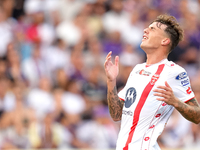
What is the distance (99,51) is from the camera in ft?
35.4

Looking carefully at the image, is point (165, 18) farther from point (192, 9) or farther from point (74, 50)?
point (192, 9)

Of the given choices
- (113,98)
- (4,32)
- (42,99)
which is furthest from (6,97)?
(113,98)

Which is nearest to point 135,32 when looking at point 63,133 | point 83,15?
point 83,15

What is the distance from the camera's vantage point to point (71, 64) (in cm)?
1013

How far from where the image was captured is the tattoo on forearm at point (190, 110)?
12.2ft

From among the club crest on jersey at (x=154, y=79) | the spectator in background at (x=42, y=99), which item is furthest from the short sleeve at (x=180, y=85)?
the spectator in background at (x=42, y=99)

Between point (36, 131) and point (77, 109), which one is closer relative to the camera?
point (36, 131)

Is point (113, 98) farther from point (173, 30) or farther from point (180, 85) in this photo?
point (173, 30)

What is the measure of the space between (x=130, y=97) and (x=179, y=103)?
68 cm

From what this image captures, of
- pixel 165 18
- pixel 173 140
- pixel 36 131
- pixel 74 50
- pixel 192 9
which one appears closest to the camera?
pixel 165 18

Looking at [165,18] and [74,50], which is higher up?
[165,18]

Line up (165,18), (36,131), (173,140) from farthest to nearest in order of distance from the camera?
(173,140) < (36,131) < (165,18)

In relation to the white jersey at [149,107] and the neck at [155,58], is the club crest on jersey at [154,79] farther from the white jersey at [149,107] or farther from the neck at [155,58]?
the neck at [155,58]

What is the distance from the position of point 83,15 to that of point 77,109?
347 cm
